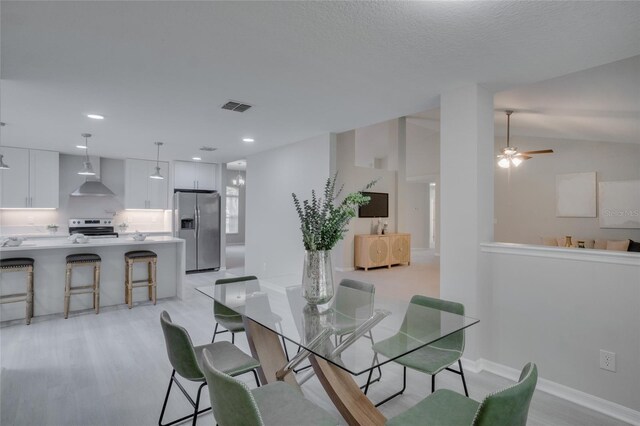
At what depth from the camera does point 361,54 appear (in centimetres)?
246

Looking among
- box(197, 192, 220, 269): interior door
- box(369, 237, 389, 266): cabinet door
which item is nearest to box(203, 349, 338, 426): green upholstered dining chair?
box(369, 237, 389, 266): cabinet door

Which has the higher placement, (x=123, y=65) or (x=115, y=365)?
(x=123, y=65)

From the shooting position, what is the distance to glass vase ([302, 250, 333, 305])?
217cm

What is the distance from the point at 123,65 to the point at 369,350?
9.10 feet

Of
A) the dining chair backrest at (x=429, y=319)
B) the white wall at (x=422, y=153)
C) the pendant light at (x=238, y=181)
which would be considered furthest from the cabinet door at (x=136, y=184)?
the white wall at (x=422, y=153)

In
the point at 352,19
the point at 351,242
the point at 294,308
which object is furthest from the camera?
the point at 351,242

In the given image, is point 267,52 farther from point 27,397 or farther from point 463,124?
point 27,397

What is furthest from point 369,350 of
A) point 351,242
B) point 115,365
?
point 351,242

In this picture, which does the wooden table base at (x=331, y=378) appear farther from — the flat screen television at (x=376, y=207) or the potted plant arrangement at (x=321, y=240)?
the flat screen television at (x=376, y=207)

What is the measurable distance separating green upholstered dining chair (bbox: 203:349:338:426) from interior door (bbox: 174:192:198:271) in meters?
6.22

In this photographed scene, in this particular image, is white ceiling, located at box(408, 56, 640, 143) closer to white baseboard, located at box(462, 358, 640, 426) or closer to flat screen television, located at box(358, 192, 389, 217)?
flat screen television, located at box(358, 192, 389, 217)

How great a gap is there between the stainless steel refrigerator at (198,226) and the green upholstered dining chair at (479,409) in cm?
667

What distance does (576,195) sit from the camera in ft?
21.9

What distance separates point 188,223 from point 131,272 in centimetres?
281
